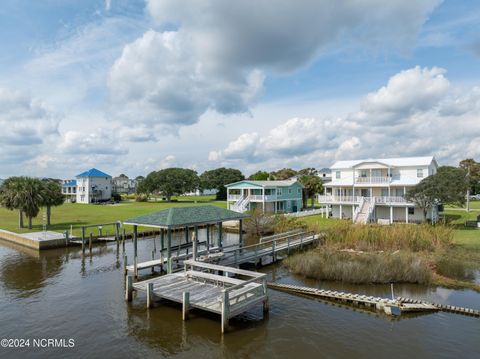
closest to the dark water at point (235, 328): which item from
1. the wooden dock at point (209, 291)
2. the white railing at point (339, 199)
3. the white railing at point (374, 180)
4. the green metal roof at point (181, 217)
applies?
the wooden dock at point (209, 291)

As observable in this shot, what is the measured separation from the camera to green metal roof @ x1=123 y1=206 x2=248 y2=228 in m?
17.5

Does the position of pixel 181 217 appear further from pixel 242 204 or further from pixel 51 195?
pixel 242 204

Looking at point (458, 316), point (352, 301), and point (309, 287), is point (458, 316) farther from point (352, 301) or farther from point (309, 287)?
point (309, 287)

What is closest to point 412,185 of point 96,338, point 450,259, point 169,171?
point 450,259

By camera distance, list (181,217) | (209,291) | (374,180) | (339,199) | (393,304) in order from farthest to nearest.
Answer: (339,199) → (374,180) → (181,217) → (209,291) → (393,304)

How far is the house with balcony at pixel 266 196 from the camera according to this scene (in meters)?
48.5

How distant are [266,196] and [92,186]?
54489 millimetres

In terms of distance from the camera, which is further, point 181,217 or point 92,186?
point 92,186

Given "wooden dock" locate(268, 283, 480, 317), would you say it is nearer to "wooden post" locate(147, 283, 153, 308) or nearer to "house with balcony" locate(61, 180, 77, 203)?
"wooden post" locate(147, 283, 153, 308)

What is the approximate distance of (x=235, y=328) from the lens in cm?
1246

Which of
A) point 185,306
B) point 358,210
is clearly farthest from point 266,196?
point 185,306

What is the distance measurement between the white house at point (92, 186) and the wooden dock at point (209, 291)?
7527 centimetres

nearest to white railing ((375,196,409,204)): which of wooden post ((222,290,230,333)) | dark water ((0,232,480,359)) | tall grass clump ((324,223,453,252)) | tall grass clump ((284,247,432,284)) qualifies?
tall grass clump ((324,223,453,252))

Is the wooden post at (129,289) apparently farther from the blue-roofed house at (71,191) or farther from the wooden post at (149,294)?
the blue-roofed house at (71,191)
